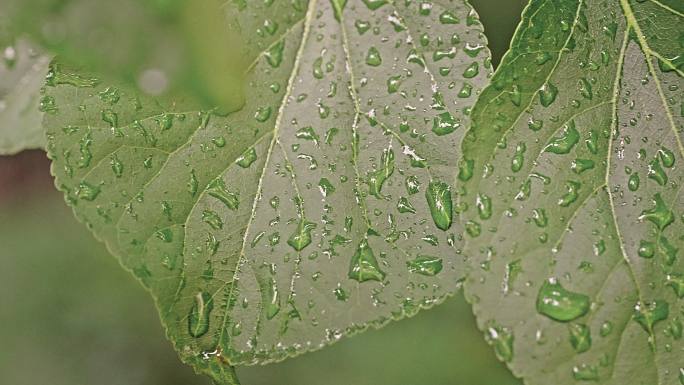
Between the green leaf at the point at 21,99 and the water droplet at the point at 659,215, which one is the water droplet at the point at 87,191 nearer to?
the green leaf at the point at 21,99

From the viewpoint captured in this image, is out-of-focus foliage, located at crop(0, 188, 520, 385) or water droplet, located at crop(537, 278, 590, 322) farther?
out-of-focus foliage, located at crop(0, 188, 520, 385)

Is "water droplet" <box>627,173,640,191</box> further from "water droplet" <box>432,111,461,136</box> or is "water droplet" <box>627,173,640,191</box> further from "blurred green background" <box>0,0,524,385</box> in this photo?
"blurred green background" <box>0,0,524,385</box>

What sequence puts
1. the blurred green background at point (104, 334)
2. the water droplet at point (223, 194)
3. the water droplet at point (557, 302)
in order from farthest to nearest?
the blurred green background at point (104, 334) < the water droplet at point (223, 194) < the water droplet at point (557, 302)

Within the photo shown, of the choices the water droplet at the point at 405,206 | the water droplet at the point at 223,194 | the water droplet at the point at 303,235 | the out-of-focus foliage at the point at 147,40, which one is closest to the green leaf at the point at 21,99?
the out-of-focus foliage at the point at 147,40

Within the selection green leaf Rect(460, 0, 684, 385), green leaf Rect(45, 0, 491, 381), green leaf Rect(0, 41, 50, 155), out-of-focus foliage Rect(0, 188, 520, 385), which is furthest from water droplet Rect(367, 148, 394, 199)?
out-of-focus foliage Rect(0, 188, 520, 385)

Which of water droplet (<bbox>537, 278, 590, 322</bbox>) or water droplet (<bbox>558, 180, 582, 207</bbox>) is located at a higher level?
water droplet (<bbox>558, 180, 582, 207</bbox>)

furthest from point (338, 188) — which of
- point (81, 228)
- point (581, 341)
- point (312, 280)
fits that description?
point (81, 228)

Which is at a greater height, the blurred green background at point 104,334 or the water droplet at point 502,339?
the water droplet at point 502,339
